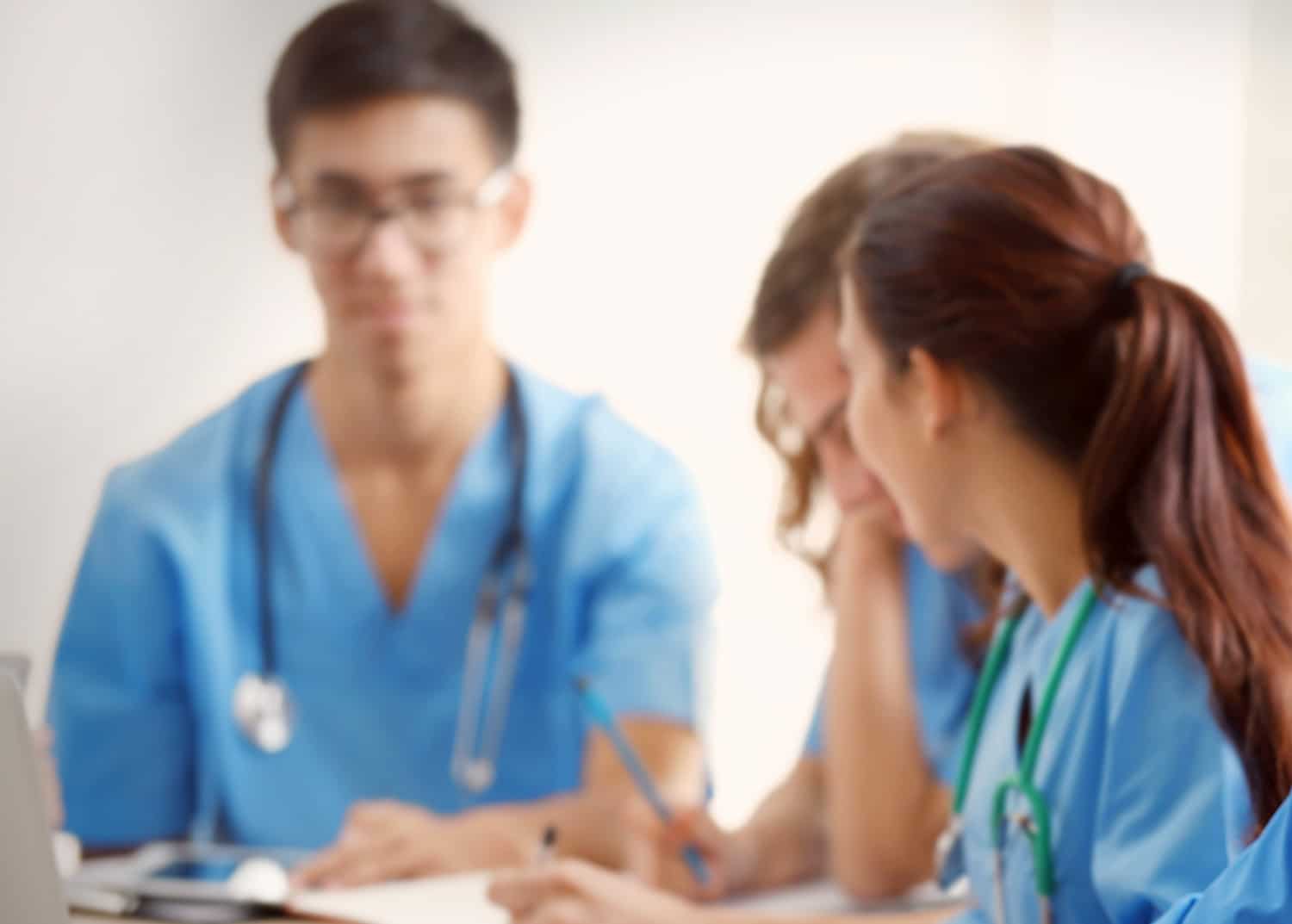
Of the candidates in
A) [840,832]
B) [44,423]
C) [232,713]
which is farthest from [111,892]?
[840,832]

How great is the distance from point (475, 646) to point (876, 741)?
1.37 feet

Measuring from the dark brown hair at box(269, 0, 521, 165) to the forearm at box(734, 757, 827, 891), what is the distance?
71 centimetres

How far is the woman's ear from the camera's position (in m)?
1.45

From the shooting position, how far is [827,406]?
1776 mm

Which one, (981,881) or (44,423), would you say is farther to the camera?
(44,423)

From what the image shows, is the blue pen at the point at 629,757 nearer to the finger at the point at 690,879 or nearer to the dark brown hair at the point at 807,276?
the finger at the point at 690,879

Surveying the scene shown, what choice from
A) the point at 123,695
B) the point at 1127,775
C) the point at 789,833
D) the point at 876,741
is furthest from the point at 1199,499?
the point at 123,695

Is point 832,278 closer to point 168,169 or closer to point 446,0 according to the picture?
point 446,0

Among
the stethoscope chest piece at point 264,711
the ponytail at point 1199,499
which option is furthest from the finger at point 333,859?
the ponytail at point 1199,499

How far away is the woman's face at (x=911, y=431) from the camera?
1.47 m

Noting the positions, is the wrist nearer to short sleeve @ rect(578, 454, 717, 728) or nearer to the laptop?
short sleeve @ rect(578, 454, 717, 728)

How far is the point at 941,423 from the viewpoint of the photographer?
4.82ft

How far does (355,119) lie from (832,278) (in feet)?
1.65

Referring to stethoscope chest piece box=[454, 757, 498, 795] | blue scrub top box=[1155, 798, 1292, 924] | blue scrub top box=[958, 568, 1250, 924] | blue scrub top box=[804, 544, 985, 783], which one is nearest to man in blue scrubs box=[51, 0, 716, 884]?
stethoscope chest piece box=[454, 757, 498, 795]
